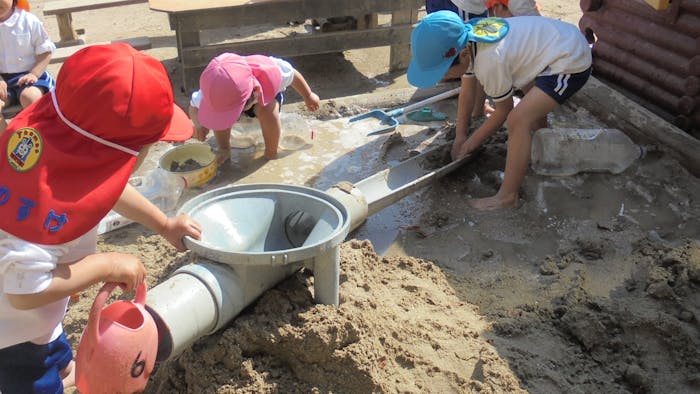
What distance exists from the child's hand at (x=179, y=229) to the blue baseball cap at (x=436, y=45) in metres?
2.02

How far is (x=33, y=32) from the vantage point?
471 centimetres

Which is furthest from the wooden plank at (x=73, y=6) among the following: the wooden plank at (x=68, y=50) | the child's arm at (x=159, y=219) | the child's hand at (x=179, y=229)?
the child's hand at (x=179, y=229)

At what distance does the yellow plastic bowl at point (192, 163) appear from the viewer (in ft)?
13.7

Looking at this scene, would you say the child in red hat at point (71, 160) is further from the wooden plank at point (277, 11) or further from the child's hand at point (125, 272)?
the wooden plank at point (277, 11)

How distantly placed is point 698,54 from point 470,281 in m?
2.29

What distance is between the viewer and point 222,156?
4.62 metres

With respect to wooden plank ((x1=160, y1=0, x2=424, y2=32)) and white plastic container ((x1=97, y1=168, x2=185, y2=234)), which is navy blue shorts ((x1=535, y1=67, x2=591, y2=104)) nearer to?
white plastic container ((x1=97, y1=168, x2=185, y2=234))

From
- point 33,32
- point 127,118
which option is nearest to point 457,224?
point 127,118

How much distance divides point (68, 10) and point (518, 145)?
231 inches

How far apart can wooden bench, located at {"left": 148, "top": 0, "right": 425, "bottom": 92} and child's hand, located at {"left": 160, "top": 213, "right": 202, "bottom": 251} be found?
13.8 ft

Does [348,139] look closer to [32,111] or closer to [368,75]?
[368,75]

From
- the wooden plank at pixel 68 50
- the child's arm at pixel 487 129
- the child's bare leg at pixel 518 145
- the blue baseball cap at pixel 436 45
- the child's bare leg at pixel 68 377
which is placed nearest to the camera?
the child's bare leg at pixel 68 377

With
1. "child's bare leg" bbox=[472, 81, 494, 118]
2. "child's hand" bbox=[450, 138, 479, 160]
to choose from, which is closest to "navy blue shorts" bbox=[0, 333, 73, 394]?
"child's hand" bbox=[450, 138, 479, 160]

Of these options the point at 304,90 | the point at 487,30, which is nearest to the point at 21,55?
the point at 304,90
